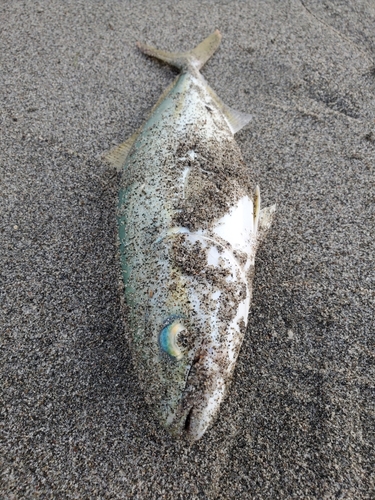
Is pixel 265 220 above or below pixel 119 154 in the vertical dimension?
above

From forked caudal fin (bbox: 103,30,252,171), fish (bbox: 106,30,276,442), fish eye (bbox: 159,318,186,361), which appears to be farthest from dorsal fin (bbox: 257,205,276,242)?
fish eye (bbox: 159,318,186,361)

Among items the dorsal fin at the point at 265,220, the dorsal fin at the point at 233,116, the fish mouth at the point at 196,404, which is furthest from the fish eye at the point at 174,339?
the dorsal fin at the point at 233,116

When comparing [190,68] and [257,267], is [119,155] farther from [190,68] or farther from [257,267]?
[257,267]

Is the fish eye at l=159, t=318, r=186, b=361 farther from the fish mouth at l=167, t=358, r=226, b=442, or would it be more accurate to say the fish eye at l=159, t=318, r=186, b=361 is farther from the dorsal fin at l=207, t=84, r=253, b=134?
the dorsal fin at l=207, t=84, r=253, b=134

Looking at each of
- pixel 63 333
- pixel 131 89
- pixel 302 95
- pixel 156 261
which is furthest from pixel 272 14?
pixel 63 333

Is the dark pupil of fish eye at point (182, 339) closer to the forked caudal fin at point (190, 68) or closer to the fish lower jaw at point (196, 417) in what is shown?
the fish lower jaw at point (196, 417)

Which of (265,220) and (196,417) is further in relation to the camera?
(265,220)

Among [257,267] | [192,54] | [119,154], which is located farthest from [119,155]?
[192,54]

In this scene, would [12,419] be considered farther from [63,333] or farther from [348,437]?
[348,437]

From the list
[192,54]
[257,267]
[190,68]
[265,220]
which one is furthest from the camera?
[192,54]
